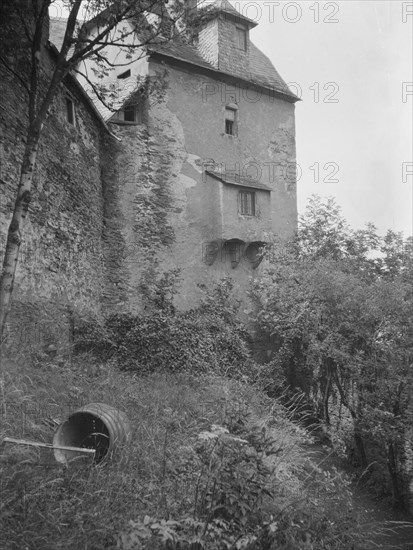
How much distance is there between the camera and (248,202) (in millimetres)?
18625

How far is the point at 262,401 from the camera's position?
11.3 meters

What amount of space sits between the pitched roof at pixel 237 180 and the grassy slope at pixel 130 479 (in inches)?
412

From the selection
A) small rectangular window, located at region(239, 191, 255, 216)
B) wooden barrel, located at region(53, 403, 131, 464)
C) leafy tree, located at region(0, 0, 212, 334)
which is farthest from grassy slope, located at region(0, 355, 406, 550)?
small rectangular window, located at region(239, 191, 255, 216)

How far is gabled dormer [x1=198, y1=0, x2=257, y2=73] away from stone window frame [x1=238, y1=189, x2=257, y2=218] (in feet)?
14.6

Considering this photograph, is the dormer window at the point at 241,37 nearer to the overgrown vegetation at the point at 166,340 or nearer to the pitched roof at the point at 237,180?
the pitched roof at the point at 237,180

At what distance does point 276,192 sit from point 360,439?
9013 millimetres

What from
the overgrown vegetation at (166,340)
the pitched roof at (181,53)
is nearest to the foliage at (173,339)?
the overgrown vegetation at (166,340)

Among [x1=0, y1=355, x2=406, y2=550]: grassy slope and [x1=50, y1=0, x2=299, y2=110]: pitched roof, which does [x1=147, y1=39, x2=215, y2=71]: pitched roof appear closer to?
[x1=50, y1=0, x2=299, y2=110]: pitched roof

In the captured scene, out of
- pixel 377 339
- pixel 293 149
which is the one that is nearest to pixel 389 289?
pixel 377 339

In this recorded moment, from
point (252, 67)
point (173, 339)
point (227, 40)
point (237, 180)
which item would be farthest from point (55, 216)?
point (252, 67)

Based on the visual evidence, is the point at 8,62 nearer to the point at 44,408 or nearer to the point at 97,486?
the point at 44,408

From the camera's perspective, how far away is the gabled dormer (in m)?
19.4

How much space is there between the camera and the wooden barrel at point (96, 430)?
583cm

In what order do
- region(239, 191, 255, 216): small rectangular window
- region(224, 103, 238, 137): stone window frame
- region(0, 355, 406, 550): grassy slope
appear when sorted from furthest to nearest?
region(224, 103, 238, 137): stone window frame
region(239, 191, 255, 216): small rectangular window
region(0, 355, 406, 550): grassy slope
